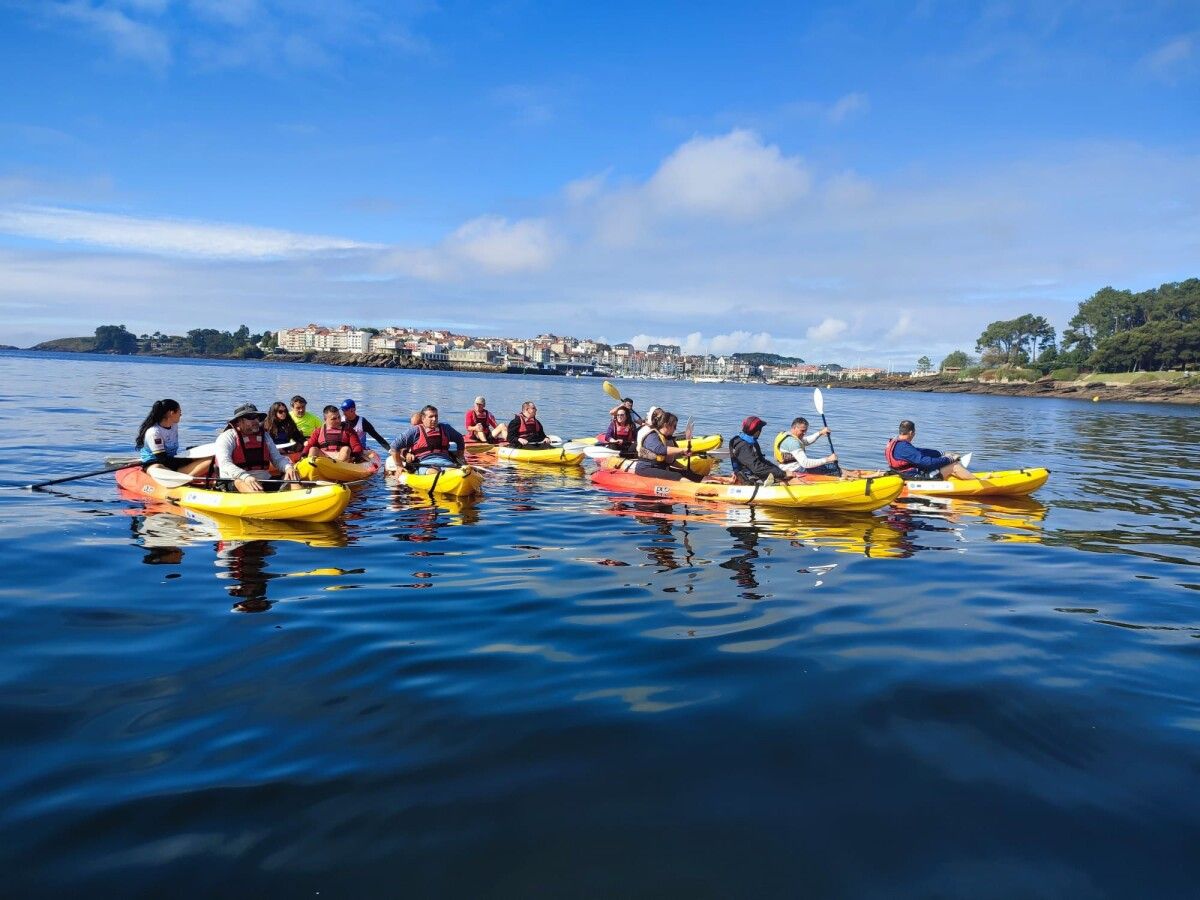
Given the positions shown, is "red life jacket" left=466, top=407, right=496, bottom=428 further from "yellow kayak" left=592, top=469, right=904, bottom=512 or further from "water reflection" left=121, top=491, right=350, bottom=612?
"water reflection" left=121, top=491, right=350, bottom=612

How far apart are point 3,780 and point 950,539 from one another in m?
10.6

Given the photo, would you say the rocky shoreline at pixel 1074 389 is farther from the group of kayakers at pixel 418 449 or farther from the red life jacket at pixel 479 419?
the red life jacket at pixel 479 419

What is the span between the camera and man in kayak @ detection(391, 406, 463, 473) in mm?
14023

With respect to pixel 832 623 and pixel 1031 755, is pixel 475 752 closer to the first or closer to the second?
pixel 1031 755

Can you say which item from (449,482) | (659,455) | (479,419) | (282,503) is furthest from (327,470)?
(479,419)

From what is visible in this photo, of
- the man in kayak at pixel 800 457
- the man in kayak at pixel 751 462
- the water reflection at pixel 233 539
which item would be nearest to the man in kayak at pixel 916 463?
the man in kayak at pixel 800 457

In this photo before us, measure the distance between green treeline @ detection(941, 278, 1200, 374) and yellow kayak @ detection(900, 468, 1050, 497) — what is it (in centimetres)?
11862

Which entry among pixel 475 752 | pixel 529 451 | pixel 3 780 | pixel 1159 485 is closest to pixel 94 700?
pixel 3 780

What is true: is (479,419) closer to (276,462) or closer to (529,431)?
(529,431)

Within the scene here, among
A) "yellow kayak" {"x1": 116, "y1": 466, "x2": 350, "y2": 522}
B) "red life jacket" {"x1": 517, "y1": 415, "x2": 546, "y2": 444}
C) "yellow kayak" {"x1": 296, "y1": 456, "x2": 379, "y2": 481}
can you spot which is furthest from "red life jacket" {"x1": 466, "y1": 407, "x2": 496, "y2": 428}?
"yellow kayak" {"x1": 116, "y1": 466, "x2": 350, "y2": 522}

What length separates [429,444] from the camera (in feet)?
46.4

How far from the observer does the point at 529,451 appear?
1809 centimetres

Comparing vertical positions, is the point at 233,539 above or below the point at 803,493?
below

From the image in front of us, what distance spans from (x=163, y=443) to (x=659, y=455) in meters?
8.26
